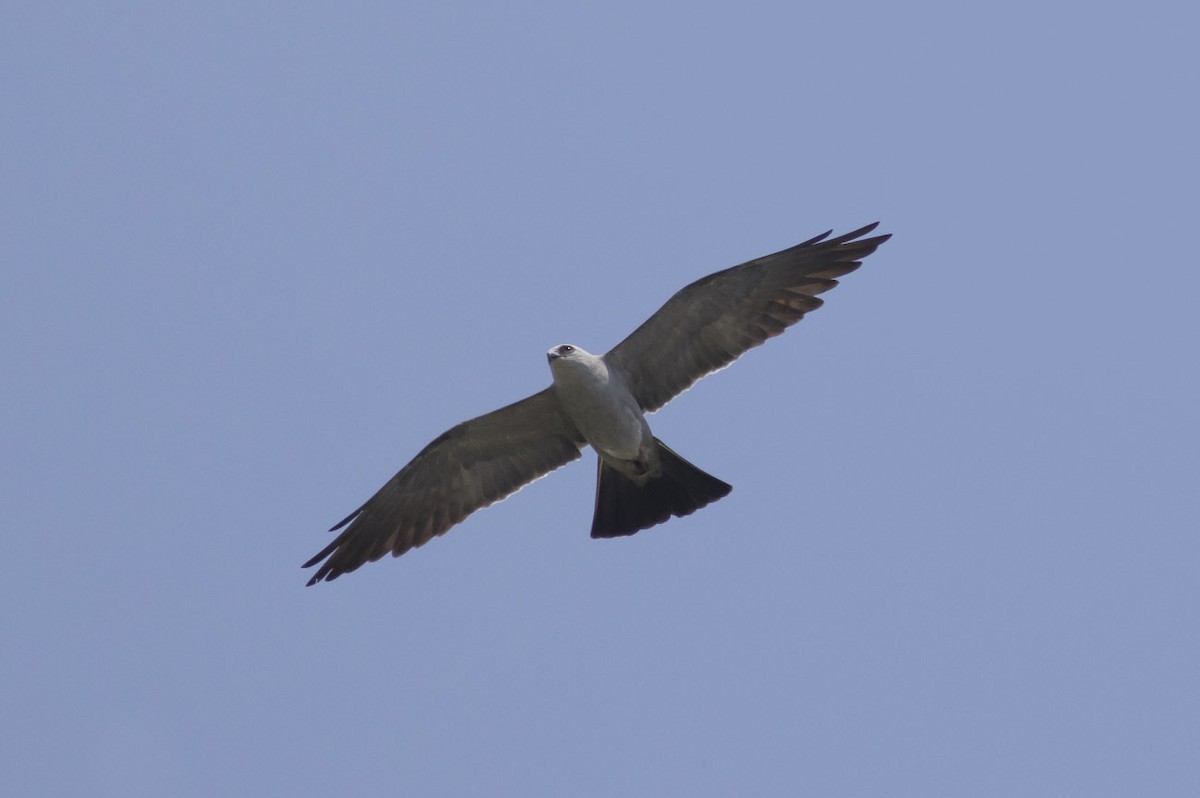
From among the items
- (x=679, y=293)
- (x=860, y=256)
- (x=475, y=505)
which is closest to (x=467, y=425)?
(x=475, y=505)

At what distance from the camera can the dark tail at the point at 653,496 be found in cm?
1677

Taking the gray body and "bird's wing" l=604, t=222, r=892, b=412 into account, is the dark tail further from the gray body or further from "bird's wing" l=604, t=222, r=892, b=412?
"bird's wing" l=604, t=222, r=892, b=412

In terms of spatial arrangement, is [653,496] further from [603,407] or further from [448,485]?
[448,485]

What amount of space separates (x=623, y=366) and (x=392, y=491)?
2715 mm

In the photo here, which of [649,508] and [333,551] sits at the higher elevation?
[333,551]

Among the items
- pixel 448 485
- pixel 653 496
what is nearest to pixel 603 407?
pixel 653 496

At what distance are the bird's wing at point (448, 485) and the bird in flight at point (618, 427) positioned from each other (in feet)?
0.03

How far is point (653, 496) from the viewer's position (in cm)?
1692

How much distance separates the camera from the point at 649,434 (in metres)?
16.7

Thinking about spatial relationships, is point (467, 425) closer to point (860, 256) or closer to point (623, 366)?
point (623, 366)

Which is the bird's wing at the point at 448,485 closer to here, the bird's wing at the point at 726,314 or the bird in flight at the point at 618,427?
the bird in flight at the point at 618,427

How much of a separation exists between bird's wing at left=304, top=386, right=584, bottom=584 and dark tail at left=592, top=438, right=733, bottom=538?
2.12ft

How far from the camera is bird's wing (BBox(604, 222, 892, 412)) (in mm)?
16641

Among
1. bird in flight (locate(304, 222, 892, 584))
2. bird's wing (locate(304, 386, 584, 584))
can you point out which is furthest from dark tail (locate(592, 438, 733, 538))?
bird's wing (locate(304, 386, 584, 584))
